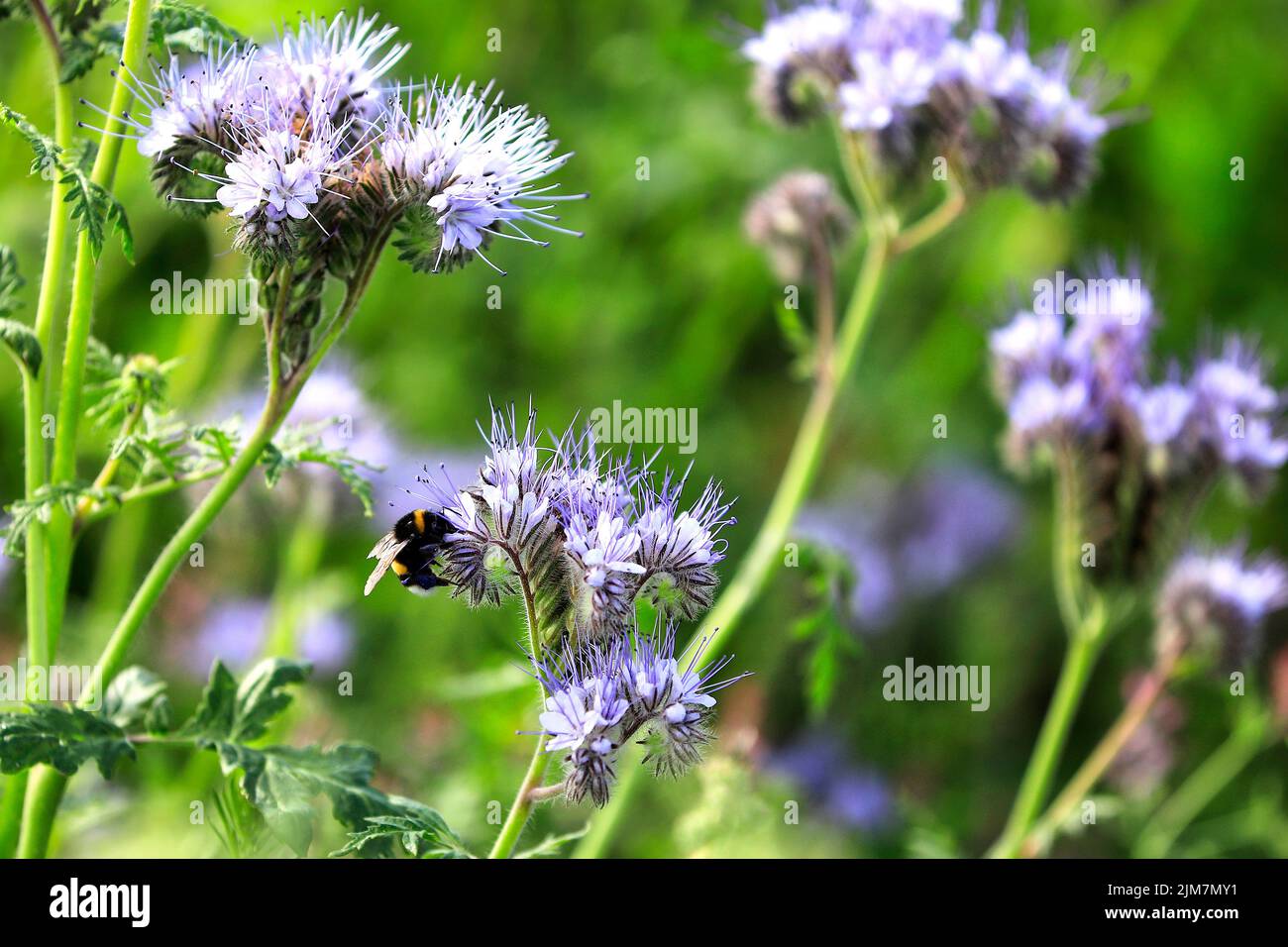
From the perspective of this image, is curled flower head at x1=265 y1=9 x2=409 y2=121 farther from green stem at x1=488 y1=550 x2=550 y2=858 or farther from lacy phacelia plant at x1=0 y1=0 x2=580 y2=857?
green stem at x1=488 y1=550 x2=550 y2=858

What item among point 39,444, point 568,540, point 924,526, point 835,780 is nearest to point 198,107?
point 39,444

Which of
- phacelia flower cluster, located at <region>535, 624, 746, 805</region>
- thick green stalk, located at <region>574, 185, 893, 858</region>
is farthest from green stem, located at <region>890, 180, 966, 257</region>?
phacelia flower cluster, located at <region>535, 624, 746, 805</region>

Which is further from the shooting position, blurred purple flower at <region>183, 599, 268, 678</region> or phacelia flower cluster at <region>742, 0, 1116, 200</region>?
blurred purple flower at <region>183, 599, 268, 678</region>

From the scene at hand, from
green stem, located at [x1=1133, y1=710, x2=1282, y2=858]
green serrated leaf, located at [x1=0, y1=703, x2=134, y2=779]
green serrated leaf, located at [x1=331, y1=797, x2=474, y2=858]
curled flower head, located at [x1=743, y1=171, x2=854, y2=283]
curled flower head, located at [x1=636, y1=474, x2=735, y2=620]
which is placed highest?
curled flower head, located at [x1=743, y1=171, x2=854, y2=283]

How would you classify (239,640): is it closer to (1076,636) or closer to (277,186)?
(1076,636)

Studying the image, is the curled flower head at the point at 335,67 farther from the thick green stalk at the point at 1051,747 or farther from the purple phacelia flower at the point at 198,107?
the thick green stalk at the point at 1051,747
